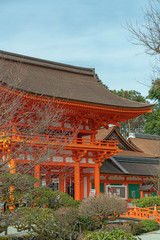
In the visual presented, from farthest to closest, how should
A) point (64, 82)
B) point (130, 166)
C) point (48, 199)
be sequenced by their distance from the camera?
1. point (130, 166)
2. point (64, 82)
3. point (48, 199)

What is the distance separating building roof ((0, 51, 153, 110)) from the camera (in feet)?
58.4

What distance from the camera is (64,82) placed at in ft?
67.6

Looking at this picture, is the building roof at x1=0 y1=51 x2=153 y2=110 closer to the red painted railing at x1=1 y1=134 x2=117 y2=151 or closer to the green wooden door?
the red painted railing at x1=1 y1=134 x2=117 y2=151

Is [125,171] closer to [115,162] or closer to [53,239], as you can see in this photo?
[115,162]

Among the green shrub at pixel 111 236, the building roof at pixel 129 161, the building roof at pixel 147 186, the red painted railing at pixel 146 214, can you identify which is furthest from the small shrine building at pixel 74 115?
the green shrub at pixel 111 236

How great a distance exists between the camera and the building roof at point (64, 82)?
17812 millimetres

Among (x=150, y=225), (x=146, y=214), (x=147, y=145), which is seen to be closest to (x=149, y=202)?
(x=146, y=214)

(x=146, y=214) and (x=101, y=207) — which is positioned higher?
(x=101, y=207)

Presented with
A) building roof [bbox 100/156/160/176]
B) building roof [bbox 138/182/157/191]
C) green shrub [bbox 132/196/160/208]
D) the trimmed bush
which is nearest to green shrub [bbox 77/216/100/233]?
the trimmed bush

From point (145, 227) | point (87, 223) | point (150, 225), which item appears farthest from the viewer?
point (150, 225)

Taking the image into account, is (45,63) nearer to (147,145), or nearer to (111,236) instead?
(147,145)

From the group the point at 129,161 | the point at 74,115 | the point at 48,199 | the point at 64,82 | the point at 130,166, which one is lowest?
the point at 48,199

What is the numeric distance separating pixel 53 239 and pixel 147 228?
16.7 feet

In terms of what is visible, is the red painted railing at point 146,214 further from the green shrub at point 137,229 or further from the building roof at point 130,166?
the building roof at point 130,166
